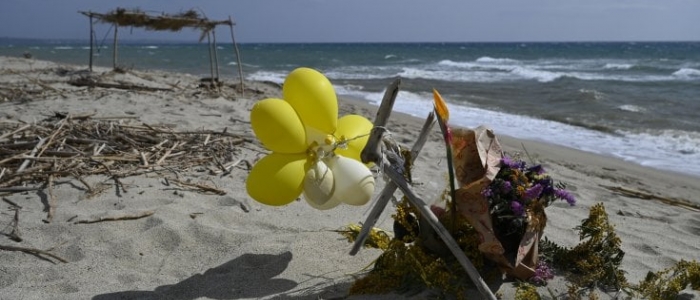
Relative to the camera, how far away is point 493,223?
285 centimetres

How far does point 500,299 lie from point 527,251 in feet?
0.93

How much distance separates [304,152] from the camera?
9.55ft

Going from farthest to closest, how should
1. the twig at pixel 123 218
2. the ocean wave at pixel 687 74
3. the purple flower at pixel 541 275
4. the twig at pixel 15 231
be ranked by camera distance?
the ocean wave at pixel 687 74, the twig at pixel 123 218, the twig at pixel 15 231, the purple flower at pixel 541 275

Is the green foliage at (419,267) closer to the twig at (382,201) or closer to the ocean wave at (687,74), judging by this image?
the twig at (382,201)

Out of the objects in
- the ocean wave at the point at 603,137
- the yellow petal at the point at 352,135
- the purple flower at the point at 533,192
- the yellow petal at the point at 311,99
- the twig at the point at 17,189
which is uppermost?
the yellow petal at the point at 311,99

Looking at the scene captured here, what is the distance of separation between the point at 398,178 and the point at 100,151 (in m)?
3.44

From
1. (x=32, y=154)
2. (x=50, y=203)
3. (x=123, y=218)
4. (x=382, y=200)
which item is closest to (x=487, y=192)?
(x=382, y=200)

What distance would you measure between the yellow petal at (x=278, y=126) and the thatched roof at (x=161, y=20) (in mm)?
9510

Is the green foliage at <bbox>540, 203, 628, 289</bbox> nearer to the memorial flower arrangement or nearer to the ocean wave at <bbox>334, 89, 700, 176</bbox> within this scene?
the memorial flower arrangement

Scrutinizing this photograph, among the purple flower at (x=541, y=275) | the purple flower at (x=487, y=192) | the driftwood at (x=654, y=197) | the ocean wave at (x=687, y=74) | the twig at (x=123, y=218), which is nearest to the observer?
the purple flower at (x=487, y=192)

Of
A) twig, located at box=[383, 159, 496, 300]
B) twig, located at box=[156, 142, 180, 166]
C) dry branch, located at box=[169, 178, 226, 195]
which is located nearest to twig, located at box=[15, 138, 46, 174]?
twig, located at box=[156, 142, 180, 166]

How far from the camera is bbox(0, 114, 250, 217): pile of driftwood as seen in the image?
4.52m

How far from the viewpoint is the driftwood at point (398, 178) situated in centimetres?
260

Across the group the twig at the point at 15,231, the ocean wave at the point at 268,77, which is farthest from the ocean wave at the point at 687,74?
the twig at the point at 15,231
